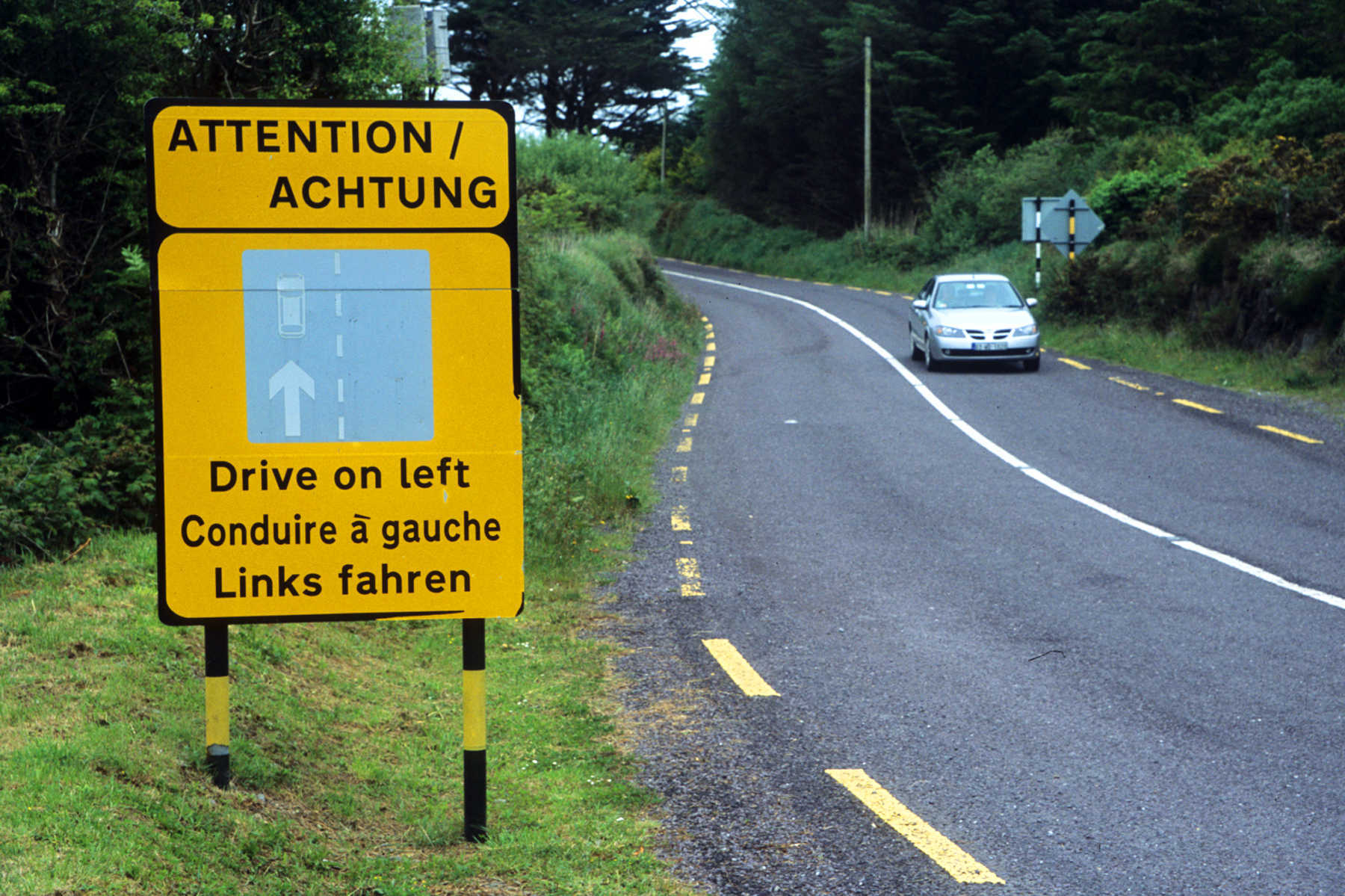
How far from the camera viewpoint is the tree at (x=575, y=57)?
178 ft

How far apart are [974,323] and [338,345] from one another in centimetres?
1848

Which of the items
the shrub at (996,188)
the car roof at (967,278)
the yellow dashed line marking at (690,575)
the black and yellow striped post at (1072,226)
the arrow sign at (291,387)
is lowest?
the yellow dashed line marking at (690,575)

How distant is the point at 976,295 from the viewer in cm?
2247

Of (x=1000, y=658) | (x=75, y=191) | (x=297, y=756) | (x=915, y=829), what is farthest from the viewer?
(x=75, y=191)

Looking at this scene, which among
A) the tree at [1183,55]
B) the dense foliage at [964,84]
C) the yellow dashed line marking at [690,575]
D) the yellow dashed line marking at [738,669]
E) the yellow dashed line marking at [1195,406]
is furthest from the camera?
the tree at [1183,55]

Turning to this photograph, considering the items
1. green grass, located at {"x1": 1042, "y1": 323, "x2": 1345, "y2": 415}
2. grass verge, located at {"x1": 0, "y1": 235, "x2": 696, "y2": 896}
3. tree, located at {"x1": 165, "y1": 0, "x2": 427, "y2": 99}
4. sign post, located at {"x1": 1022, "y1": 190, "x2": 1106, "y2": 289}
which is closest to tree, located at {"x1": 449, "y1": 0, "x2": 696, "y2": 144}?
sign post, located at {"x1": 1022, "y1": 190, "x2": 1106, "y2": 289}

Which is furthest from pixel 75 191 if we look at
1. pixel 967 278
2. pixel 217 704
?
pixel 967 278

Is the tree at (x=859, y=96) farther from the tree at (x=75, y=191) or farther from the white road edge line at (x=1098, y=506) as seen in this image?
the tree at (x=75, y=191)

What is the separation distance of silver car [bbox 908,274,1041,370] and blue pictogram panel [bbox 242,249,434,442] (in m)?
18.0

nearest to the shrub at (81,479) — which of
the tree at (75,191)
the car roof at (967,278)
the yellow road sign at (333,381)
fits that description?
the tree at (75,191)

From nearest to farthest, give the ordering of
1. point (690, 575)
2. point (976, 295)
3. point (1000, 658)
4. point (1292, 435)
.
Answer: point (1000, 658) < point (690, 575) < point (1292, 435) < point (976, 295)

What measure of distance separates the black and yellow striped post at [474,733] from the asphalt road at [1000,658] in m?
0.71

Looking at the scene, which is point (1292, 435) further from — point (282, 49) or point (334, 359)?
point (334, 359)

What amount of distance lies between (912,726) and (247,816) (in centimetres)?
298
